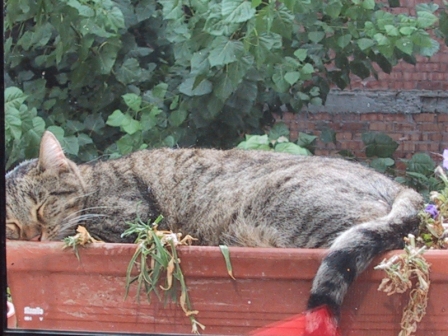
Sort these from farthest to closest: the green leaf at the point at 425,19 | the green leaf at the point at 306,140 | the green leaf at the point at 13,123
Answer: the green leaf at the point at 306,140 < the green leaf at the point at 425,19 < the green leaf at the point at 13,123

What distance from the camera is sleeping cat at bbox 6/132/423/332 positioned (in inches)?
72.6

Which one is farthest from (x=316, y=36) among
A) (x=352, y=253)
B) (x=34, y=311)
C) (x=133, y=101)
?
(x=34, y=311)

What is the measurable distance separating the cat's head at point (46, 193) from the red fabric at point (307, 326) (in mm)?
736

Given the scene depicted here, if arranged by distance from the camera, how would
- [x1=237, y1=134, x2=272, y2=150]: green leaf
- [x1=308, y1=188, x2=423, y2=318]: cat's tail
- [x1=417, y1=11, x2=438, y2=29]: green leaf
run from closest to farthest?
1. [x1=308, y1=188, x2=423, y2=318]: cat's tail
2. [x1=417, y1=11, x2=438, y2=29]: green leaf
3. [x1=237, y1=134, x2=272, y2=150]: green leaf

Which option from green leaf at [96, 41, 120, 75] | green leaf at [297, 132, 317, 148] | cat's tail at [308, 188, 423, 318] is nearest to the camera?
cat's tail at [308, 188, 423, 318]

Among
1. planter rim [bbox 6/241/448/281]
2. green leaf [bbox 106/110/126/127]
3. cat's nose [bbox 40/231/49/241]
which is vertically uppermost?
green leaf [bbox 106/110/126/127]

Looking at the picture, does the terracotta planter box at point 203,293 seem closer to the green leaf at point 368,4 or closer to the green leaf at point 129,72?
the green leaf at point 129,72

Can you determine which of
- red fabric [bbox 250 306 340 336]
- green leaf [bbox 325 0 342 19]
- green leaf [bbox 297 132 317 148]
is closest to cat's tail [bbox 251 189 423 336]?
red fabric [bbox 250 306 340 336]

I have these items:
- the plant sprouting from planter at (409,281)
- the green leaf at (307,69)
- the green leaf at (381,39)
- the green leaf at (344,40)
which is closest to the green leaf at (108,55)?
the green leaf at (307,69)

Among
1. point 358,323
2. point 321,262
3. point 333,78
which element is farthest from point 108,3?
point 358,323

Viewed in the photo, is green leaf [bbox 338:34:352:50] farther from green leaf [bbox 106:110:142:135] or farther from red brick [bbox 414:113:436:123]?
green leaf [bbox 106:110:142:135]

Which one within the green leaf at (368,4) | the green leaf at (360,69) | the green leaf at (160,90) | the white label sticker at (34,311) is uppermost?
the green leaf at (368,4)

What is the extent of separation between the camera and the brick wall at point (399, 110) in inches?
80.5

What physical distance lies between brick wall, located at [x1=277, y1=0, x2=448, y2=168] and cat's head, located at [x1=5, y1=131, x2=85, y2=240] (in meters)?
0.81
